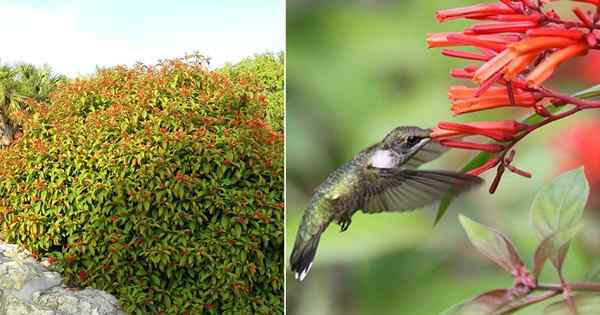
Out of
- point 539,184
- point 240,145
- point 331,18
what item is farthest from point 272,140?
point 539,184

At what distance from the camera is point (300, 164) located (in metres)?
3.07

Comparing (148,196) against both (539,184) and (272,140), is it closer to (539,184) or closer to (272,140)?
(272,140)

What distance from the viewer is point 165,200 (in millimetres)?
4086

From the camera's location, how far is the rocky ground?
4.09 metres

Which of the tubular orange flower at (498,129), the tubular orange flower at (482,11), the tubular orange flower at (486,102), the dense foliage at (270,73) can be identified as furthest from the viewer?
the dense foliage at (270,73)

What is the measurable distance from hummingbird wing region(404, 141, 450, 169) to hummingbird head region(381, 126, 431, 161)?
2cm

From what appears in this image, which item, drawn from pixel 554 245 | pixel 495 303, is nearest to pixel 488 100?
pixel 554 245

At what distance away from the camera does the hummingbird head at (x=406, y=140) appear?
2625 mm

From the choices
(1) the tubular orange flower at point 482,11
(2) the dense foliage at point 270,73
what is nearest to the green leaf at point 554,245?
(1) the tubular orange flower at point 482,11

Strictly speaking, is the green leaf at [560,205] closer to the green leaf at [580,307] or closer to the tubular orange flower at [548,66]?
the green leaf at [580,307]

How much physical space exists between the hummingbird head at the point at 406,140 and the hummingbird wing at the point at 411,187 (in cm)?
8

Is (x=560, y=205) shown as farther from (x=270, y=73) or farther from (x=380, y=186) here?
(x=270, y=73)

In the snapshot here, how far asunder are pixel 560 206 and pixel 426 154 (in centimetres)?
57

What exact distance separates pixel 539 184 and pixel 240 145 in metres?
1.86
